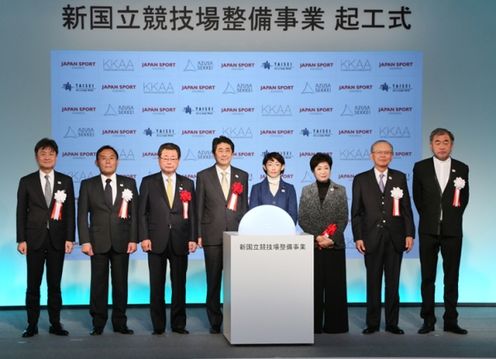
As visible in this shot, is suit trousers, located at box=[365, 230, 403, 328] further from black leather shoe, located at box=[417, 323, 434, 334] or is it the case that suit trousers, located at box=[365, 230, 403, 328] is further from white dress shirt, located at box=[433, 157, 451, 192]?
white dress shirt, located at box=[433, 157, 451, 192]

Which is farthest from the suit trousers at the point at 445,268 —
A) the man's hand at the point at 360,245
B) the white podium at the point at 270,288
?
the white podium at the point at 270,288

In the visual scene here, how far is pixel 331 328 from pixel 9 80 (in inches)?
155

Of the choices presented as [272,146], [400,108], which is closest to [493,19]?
[400,108]

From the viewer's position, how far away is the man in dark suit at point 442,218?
23.3ft

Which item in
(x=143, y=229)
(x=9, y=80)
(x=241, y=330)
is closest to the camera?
(x=241, y=330)

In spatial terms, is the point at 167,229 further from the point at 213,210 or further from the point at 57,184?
the point at 57,184

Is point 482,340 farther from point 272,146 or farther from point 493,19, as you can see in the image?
point 493,19

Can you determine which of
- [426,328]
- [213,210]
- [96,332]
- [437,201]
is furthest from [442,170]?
[96,332]

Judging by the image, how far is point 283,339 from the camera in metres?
6.45

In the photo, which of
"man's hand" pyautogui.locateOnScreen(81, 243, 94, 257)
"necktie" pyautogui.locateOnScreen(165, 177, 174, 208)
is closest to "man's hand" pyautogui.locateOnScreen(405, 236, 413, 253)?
"necktie" pyautogui.locateOnScreen(165, 177, 174, 208)

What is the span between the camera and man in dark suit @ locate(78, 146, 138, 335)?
7043 mm

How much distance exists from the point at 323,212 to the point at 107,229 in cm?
171

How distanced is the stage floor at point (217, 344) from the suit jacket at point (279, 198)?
41.7 inches

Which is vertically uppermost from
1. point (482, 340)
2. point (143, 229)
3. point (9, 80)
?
point (9, 80)
